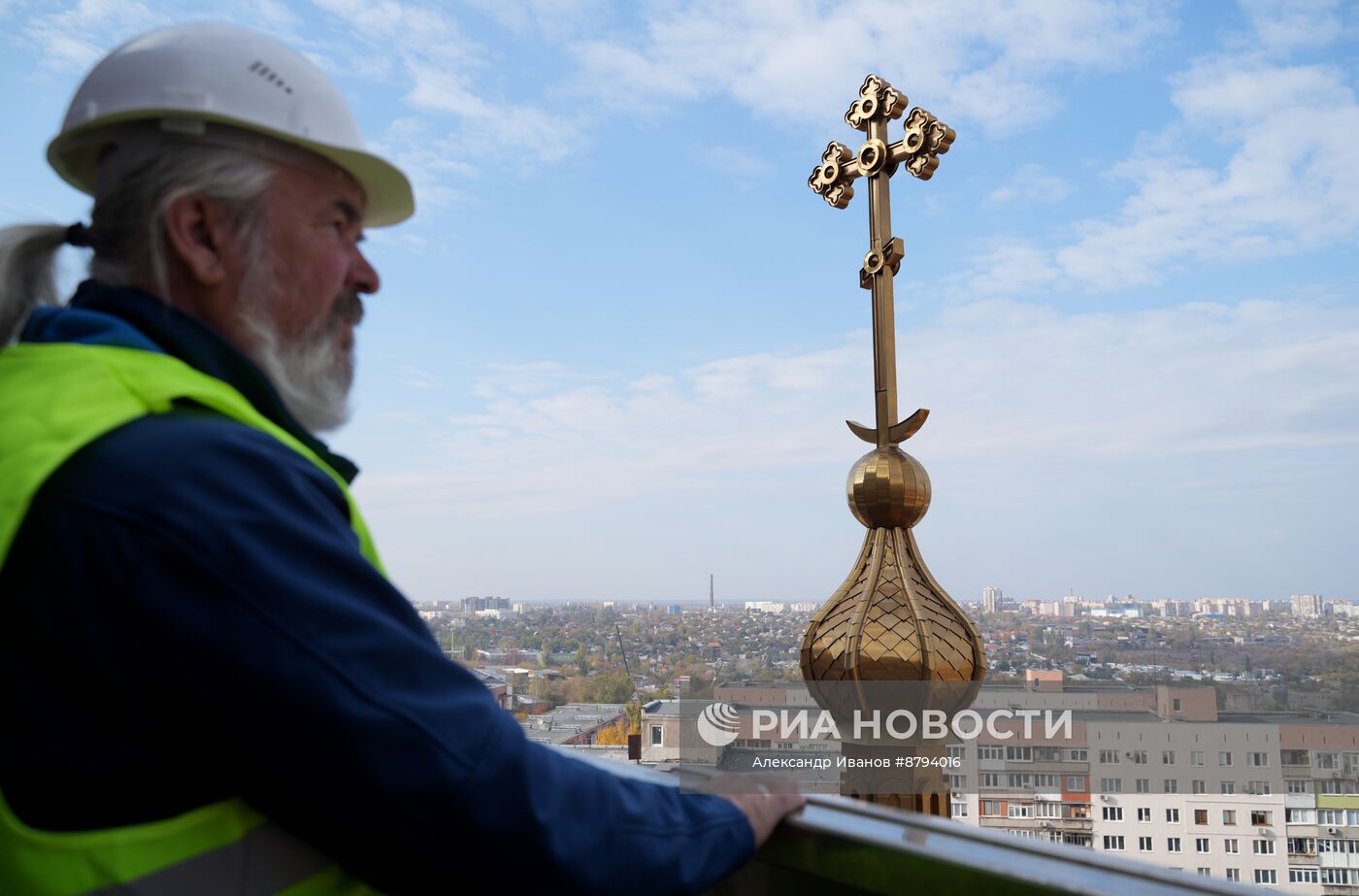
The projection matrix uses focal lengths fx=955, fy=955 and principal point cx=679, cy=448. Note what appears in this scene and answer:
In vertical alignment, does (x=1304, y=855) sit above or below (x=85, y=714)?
below

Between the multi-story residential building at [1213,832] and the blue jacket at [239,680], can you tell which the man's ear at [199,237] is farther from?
the multi-story residential building at [1213,832]

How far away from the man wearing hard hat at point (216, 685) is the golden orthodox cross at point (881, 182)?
3568 mm

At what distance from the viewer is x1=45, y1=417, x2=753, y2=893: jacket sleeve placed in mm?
852

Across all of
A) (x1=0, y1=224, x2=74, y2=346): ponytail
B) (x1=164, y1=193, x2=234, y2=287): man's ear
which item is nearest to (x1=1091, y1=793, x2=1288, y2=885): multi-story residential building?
(x1=164, y1=193, x2=234, y2=287): man's ear

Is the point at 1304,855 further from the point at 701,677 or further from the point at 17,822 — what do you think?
the point at 17,822

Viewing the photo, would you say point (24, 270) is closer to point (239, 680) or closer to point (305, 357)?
point (305, 357)

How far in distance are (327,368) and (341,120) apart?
356mm

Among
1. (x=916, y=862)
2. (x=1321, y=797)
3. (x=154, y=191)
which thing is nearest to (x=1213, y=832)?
(x=1321, y=797)

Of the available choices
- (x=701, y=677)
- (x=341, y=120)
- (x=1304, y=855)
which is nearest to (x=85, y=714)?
(x=341, y=120)

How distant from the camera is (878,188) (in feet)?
16.5

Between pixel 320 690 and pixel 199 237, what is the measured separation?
2.27ft

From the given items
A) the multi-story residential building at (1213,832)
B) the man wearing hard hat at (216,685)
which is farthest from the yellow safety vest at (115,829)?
the multi-story residential building at (1213,832)

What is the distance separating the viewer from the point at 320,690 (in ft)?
2.87

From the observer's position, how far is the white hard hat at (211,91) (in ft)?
4.10
